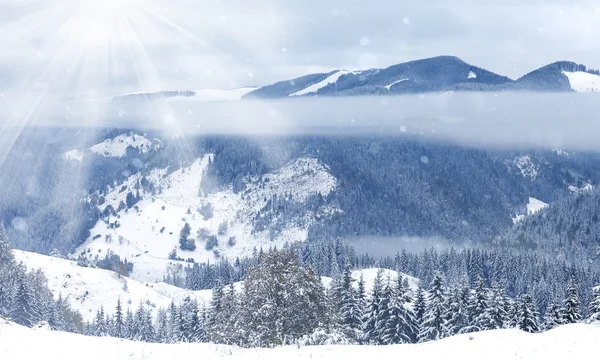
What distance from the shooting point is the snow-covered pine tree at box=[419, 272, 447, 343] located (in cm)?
5628

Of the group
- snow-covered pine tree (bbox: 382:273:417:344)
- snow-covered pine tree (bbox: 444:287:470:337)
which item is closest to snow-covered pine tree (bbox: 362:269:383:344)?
snow-covered pine tree (bbox: 382:273:417:344)

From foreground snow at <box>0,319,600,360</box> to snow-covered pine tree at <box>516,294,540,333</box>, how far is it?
29539mm

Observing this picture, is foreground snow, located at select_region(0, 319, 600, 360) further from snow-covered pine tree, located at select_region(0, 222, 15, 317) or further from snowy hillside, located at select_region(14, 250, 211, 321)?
snowy hillside, located at select_region(14, 250, 211, 321)

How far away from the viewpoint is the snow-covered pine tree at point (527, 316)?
4884cm

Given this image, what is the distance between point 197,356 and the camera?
19188mm

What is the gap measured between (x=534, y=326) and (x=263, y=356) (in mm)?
39066

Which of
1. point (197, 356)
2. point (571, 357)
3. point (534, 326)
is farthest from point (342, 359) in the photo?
point (534, 326)

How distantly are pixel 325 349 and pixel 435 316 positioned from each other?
130 ft

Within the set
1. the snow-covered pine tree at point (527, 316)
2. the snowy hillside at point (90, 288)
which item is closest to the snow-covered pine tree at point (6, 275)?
the snowy hillside at point (90, 288)

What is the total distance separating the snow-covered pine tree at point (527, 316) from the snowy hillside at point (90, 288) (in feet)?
260

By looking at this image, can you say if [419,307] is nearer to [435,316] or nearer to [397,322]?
[435,316]

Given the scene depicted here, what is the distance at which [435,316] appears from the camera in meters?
56.5

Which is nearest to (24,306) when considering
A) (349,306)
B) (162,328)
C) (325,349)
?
(162,328)

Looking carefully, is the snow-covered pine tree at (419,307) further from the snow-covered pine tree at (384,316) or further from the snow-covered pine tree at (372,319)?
the snow-covered pine tree at (384,316)
